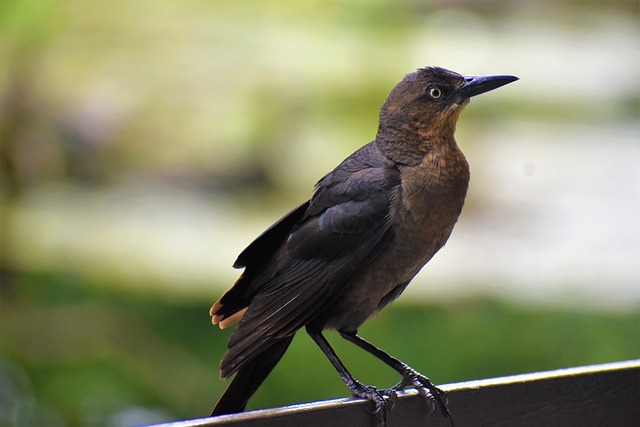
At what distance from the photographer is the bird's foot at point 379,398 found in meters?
1.63

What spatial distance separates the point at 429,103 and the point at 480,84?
0.37 ft

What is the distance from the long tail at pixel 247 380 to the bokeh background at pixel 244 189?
1.44m

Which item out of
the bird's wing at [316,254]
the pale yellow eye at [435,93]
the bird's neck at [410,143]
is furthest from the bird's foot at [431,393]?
the pale yellow eye at [435,93]

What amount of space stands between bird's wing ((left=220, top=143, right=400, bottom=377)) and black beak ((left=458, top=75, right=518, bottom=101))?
205 mm

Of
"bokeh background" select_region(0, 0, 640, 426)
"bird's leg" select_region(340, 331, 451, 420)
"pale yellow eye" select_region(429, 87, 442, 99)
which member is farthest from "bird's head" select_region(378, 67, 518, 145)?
"bokeh background" select_region(0, 0, 640, 426)

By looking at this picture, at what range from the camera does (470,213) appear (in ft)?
14.5

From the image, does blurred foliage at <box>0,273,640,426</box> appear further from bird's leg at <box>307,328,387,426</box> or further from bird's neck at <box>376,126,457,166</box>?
bird's neck at <box>376,126,457,166</box>

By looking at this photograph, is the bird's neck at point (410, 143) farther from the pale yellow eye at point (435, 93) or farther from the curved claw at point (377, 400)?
the curved claw at point (377, 400)

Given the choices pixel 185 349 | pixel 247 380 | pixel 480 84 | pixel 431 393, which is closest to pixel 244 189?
pixel 185 349

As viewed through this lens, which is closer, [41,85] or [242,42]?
[41,85]

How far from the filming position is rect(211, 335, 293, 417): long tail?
1.85 metres

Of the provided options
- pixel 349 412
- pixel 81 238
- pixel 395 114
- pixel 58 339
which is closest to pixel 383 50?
pixel 81 238

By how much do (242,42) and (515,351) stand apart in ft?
6.10

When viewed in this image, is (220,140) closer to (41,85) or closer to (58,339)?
(41,85)
